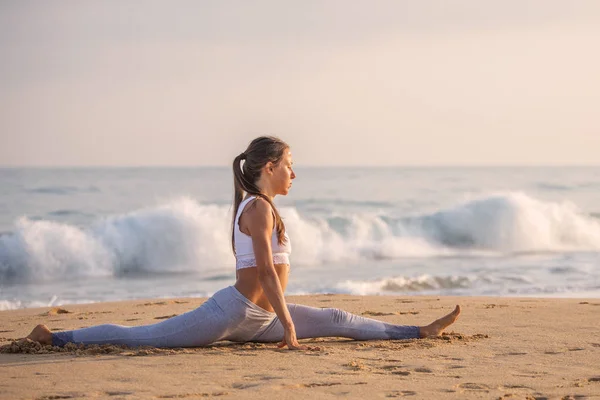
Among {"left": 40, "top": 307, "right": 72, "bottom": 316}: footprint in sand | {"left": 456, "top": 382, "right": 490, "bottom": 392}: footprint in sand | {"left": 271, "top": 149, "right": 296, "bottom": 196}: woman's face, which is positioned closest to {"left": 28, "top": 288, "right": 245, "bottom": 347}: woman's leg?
{"left": 271, "top": 149, "right": 296, "bottom": 196}: woman's face

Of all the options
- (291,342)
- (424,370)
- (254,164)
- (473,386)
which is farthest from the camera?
(254,164)

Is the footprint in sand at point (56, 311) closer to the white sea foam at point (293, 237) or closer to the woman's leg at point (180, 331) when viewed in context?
the woman's leg at point (180, 331)

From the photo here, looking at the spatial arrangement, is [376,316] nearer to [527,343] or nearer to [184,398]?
[527,343]

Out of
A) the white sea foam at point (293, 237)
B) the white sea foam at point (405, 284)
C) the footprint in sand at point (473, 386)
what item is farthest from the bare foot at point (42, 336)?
the white sea foam at point (293, 237)

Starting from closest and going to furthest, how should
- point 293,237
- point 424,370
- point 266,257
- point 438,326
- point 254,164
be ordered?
1. point 424,370
2. point 266,257
3. point 254,164
4. point 438,326
5. point 293,237

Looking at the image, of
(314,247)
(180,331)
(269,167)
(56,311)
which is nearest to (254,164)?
(269,167)

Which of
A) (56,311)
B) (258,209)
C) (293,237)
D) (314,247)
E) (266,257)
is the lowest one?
(56,311)

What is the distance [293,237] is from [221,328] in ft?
49.1

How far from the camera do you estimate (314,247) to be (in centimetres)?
1916

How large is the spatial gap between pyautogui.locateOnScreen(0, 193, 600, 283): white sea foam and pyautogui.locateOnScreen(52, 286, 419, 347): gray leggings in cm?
970

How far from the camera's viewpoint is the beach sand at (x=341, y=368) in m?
4.27

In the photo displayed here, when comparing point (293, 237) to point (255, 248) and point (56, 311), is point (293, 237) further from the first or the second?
point (255, 248)

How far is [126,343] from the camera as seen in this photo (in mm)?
5418

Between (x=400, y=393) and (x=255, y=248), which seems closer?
(x=400, y=393)
